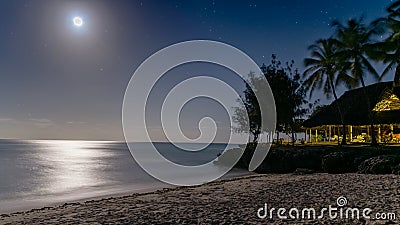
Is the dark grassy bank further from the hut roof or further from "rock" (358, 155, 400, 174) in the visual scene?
the hut roof

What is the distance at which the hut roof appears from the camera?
967 inches

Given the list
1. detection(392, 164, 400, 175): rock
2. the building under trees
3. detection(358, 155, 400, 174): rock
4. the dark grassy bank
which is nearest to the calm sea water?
the dark grassy bank

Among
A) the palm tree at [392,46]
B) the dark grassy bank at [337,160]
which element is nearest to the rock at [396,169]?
the dark grassy bank at [337,160]

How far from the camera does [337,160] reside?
17.8 m

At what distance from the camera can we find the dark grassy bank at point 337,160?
14906 millimetres

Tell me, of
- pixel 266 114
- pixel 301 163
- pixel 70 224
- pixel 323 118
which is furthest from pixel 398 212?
pixel 266 114

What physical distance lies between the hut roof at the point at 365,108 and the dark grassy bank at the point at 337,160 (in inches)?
197

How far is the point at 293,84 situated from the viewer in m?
34.4

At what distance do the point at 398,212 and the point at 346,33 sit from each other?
68.8ft

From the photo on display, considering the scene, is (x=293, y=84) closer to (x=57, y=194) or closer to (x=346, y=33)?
(x=346, y=33)

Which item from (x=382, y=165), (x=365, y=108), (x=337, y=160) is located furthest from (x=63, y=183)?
(x=365, y=108)

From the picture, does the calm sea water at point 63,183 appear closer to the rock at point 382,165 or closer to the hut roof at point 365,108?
the hut roof at point 365,108

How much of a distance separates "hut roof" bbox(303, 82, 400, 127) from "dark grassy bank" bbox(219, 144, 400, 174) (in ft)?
16.5

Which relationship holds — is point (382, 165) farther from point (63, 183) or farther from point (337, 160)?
point (63, 183)
